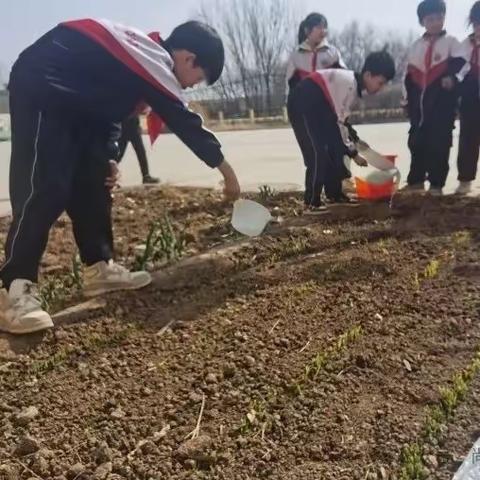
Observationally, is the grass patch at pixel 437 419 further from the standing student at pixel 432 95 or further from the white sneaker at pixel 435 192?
the standing student at pixel 432 95

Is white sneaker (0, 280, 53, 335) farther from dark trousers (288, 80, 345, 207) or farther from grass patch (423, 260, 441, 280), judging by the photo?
dark trousers (288, 80, 345, 207)

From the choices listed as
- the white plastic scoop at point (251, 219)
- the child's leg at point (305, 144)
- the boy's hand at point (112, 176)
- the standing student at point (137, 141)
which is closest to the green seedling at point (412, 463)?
the boy's hand at point (112, 176)

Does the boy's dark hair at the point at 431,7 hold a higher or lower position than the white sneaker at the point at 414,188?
higher

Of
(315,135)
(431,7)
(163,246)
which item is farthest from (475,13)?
(163,246)

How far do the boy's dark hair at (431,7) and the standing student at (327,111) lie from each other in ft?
3.08

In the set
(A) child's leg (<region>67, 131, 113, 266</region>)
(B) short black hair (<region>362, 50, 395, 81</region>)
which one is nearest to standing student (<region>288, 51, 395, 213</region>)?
(B) short black hair (<region>362, 50, 395, 81</region>)

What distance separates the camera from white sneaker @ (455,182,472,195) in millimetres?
5074

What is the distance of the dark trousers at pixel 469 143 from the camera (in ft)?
16.8

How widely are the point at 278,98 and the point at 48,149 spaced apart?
4209cm

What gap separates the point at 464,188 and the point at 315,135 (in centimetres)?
147

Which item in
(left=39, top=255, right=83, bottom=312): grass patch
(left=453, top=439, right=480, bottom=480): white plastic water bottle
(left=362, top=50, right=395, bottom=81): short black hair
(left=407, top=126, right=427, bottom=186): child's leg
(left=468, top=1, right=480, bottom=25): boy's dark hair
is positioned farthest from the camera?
(left=407, top=126, right=427, bottom=186): child's leg

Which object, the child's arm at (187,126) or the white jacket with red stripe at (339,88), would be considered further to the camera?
the white jacket with red stripe at (339,88)

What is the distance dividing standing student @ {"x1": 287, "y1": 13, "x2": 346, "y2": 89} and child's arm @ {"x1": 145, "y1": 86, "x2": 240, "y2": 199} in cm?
283

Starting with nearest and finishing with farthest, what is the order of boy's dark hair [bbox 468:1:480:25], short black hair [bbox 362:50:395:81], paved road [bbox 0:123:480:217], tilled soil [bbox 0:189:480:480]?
tilled soil [bbox 0:189:480:480] < short black hair [bbox 362:50:395:81] < boy's dark hair [bbox 468:1:480:25] < paved road [bbox 0:123:480:217]
